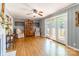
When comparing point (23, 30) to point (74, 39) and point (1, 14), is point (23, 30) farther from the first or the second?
point (1, 14)

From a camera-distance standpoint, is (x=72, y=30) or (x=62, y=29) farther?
(x=62, y=29)

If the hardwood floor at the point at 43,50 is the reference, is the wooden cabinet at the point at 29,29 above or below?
above

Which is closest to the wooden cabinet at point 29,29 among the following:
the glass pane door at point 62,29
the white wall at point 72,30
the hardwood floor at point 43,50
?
the glass pane door at point 62,29

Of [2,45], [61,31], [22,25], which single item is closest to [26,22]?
[22,25]

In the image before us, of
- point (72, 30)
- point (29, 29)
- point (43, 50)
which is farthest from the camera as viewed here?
point (29, 29)

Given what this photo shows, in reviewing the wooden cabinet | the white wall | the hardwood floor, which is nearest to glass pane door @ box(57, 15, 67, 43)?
the white wall

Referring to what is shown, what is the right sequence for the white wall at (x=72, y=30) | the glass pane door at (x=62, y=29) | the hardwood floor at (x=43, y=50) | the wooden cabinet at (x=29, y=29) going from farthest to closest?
the wooden cabinet at (x=29, y=29), the glass pane door at (x=62, y=29), the white wall at (x=72, y=30), the hardwood floor at (x=43, y=50)

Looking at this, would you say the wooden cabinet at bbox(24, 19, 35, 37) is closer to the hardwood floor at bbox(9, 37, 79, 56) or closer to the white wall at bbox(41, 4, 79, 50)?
the hardwood floor at bbox(9, 37, 79, 56)

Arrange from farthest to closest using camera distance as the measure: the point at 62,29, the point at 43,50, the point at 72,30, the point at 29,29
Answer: the point at 29,29, the point at 62,29, the point at 72,30, the point at 43,50

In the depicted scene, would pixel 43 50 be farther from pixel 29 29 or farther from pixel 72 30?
pixel 29 29

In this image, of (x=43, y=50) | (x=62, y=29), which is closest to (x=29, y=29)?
(x=62, y=29)

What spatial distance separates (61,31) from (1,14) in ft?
15.4

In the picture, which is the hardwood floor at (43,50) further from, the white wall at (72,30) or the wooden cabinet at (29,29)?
the wooden cabinet at (29,29)

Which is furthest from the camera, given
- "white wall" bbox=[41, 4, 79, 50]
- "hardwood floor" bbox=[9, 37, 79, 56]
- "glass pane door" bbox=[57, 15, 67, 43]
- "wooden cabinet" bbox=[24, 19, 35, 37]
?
"wooden cabinet" bbox=[24, 19, 35, 37]
